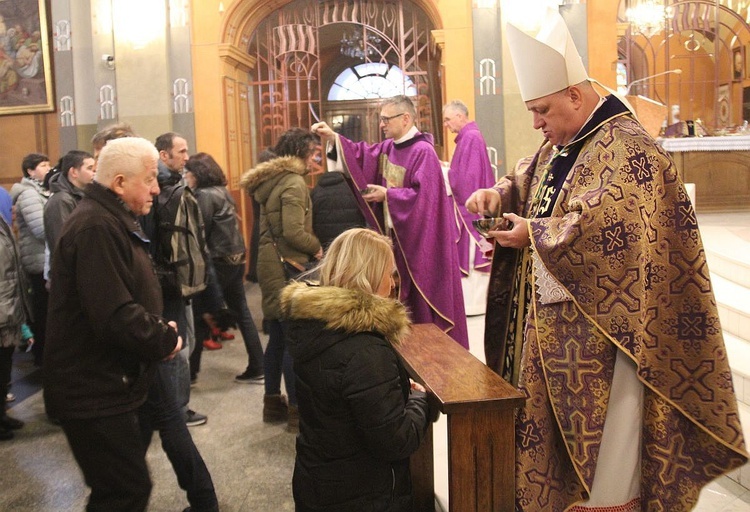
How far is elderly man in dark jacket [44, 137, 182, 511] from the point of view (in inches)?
95.0

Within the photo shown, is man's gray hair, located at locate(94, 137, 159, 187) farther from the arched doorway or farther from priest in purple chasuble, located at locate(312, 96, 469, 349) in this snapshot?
the arched doorway

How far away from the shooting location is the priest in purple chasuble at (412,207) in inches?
177

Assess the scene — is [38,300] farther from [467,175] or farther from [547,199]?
[547,199]

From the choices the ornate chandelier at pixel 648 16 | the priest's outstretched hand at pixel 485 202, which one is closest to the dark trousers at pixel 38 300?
the priest's outstretched hand at pixel 485 202

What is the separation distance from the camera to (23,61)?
33.0 ft

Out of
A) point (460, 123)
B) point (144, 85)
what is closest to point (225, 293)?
point (460, 123)

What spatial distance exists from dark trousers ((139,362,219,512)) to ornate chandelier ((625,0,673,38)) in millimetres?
8143

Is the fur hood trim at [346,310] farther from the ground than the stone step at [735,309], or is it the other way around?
the fur hood trim at [346,310]

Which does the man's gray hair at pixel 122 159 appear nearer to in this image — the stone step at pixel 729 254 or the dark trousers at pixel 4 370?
the dark trousers at pixel 4 370

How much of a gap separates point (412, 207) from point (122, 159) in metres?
2.18

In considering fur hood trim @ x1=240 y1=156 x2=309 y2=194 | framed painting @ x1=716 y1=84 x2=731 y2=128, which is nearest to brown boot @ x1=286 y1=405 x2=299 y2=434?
fur hood trim @ x1=240 y1=156 x2=309 y2=194

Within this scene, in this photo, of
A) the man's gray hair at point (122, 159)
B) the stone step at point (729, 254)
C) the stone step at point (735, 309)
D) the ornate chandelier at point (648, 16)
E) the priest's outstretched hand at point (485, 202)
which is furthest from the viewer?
the ornate chandelier at point (648, 16)

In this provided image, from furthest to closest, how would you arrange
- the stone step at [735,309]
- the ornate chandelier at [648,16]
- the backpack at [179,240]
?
the ornate chandelier at [648,16] < the stone step at [735,309] < the backpack at [179,240]

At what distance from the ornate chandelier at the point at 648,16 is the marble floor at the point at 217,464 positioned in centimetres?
682
